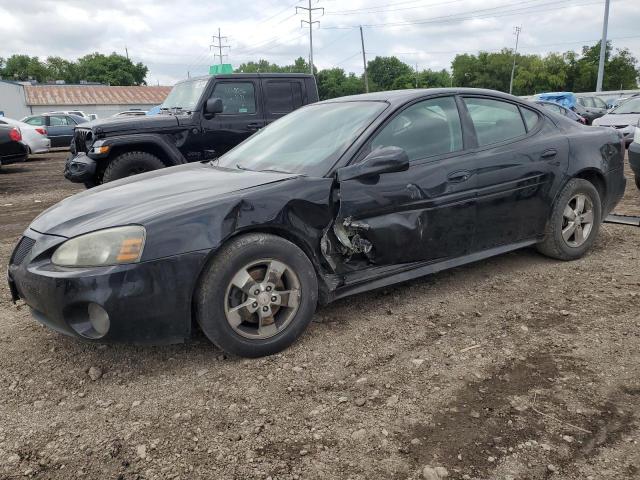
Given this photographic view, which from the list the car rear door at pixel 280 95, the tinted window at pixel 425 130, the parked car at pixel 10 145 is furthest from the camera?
the parked car at pixel 10 145

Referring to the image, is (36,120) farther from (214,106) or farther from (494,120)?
(494,120)

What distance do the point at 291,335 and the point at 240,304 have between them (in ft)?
1.23

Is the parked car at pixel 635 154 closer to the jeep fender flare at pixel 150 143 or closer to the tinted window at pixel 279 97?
the tinted window at pixel 279 97

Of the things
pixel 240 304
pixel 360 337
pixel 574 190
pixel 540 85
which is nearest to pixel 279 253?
pixel 240 304

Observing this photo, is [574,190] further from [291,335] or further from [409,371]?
[291,335]

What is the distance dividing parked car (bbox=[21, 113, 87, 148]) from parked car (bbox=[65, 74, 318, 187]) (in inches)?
552

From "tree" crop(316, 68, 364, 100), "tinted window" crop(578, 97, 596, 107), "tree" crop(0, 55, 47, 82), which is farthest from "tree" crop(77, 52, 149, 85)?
"tinted window" crop(578, 97, 596, 107)

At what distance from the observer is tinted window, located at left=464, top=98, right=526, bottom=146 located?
396 cm

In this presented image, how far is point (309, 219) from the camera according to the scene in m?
3.16

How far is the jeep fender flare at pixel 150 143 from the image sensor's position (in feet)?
24.1

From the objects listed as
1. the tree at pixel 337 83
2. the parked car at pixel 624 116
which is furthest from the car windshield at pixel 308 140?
the tree at pixel 337 83

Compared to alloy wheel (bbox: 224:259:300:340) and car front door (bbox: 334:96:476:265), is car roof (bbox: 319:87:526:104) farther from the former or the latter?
alloy wheel (bbox: 224:259:300:340)

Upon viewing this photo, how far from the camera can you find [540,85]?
7631 cm

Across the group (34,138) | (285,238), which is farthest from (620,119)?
(34,138)
